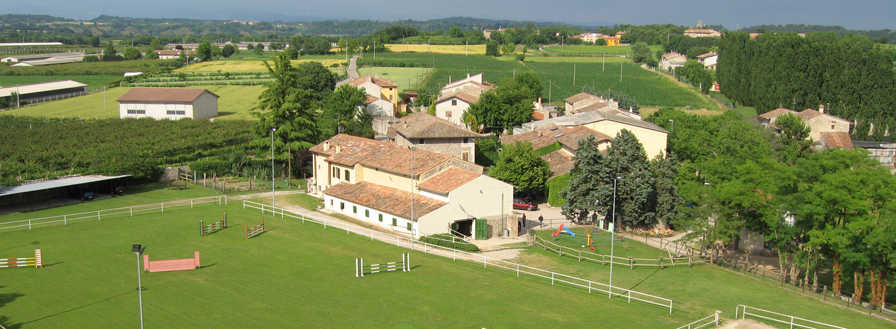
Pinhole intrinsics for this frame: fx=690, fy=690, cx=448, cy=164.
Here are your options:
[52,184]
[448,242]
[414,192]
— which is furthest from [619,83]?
[52,184]

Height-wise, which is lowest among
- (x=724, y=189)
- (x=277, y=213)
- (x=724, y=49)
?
(x=277, y=213)

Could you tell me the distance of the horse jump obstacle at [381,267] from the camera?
34.2 metres

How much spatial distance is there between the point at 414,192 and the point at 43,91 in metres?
96.1

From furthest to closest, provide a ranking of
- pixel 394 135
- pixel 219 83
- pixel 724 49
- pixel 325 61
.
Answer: pixel 325 61 → pixel 219 83 → pixel 724 49 → pixel 394 135

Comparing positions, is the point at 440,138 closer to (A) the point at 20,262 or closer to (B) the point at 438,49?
(A) the point at 20,262

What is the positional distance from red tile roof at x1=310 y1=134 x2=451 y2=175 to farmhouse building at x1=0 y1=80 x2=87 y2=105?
8041 centimetres

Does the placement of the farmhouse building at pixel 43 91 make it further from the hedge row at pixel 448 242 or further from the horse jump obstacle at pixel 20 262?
the hedge row at pixel 448 242

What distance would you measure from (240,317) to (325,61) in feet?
427

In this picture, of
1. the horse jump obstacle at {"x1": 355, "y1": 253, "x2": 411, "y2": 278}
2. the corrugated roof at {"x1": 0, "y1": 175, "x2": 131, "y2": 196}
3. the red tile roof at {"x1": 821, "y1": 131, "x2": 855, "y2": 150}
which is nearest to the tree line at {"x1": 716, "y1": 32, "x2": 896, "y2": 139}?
the red tile roof at {"x1": 821, "y1": 131, "x2": 855, "y2": 150}

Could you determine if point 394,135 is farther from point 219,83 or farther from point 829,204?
point 219,83

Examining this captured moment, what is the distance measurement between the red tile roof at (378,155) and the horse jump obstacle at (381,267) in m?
10.6

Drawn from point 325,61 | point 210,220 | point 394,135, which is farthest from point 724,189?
point 325,61

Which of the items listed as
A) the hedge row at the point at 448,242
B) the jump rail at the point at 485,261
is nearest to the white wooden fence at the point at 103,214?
the jump rail at the point at 485,261

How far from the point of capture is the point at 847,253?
34.4 meters
